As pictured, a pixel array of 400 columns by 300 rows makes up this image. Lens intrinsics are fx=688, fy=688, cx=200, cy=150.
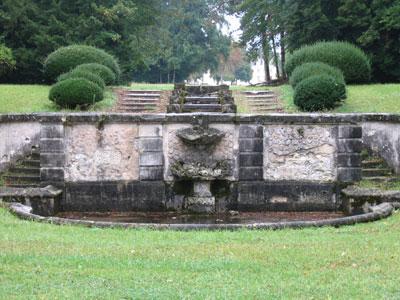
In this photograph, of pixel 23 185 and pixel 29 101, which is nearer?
pixel 23 185

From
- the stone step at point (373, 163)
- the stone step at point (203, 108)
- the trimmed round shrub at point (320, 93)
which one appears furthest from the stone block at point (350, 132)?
the stone step at point (203, 108)

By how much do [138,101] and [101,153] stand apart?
891 cm

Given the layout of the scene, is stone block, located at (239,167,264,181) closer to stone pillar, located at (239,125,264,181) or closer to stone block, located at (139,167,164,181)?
stone pillar, located at (239,125,264,181)

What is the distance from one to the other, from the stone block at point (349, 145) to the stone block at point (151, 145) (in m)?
3.54

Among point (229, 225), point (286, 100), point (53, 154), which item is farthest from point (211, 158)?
point (286, 100)

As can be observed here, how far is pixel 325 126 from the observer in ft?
44.4

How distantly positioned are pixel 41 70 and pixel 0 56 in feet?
7.46

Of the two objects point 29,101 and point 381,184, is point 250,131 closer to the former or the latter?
point 381,184

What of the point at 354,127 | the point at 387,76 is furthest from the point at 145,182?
the point at 387,76

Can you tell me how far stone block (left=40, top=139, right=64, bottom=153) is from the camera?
13.6 m

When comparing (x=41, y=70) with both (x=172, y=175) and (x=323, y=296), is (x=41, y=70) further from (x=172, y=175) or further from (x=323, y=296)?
(x=323, y=296)

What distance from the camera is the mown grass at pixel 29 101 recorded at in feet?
63.3

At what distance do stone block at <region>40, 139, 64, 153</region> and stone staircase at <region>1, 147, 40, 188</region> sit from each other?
3.48 feet

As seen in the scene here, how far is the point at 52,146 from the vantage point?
13648 millimetres
